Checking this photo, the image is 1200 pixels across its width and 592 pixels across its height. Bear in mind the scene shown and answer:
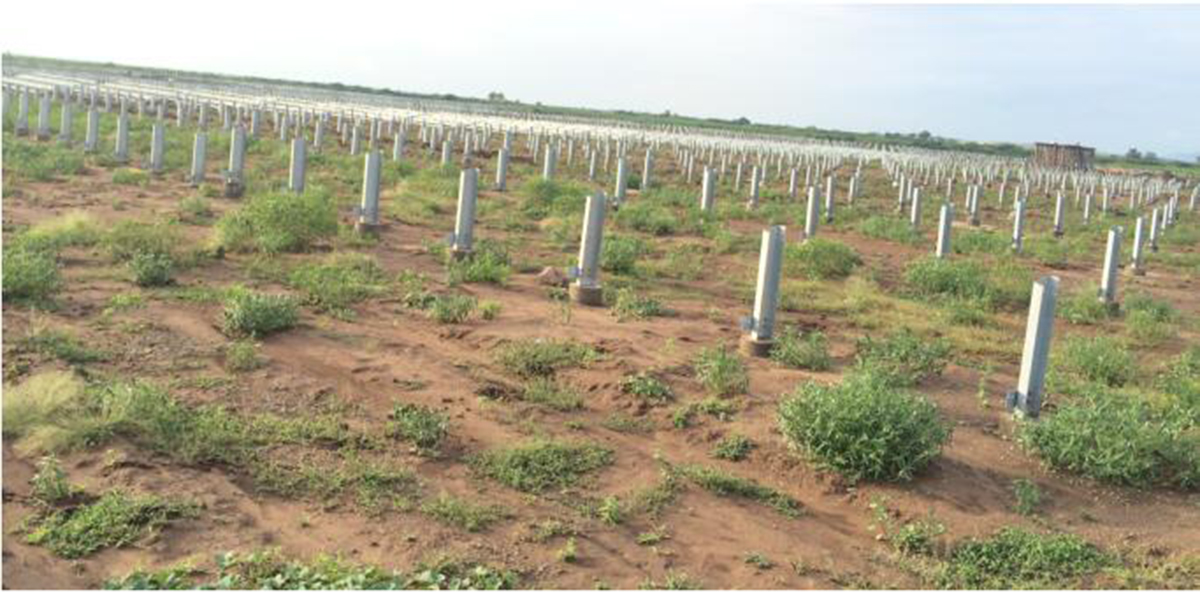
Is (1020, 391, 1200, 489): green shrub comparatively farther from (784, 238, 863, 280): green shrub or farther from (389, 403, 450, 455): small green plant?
(784, 238, 863, 280): green shrub

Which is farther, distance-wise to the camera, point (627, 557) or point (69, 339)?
point (69, 339)

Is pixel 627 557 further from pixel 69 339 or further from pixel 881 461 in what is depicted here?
pixel 69 339

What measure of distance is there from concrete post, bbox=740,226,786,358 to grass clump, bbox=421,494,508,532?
367cm

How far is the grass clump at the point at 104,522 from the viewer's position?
433 centimetres

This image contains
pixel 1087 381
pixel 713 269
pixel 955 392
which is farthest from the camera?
pixel 713 269

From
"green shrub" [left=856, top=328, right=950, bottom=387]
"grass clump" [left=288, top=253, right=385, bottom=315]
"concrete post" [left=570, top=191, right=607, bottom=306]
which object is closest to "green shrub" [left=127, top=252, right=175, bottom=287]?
"grass clump" [left=288, top=253, right=385, bottom=315]

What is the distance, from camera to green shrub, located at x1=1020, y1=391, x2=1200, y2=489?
5.69 metres

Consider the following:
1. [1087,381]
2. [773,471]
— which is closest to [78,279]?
[773,471]

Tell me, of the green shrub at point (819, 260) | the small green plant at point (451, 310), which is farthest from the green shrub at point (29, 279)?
the green shrub at point (819, 260)

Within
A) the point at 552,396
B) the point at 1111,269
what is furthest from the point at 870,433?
the point at 1111,269

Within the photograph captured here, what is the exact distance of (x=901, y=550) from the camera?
487cm

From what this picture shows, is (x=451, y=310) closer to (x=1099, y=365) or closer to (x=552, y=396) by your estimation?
(x=552, y=396)

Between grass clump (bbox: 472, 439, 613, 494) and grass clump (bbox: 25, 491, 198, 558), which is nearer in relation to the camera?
grass clump (bbox: 25, 491, 198, 558)

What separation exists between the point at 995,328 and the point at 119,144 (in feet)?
53.1
